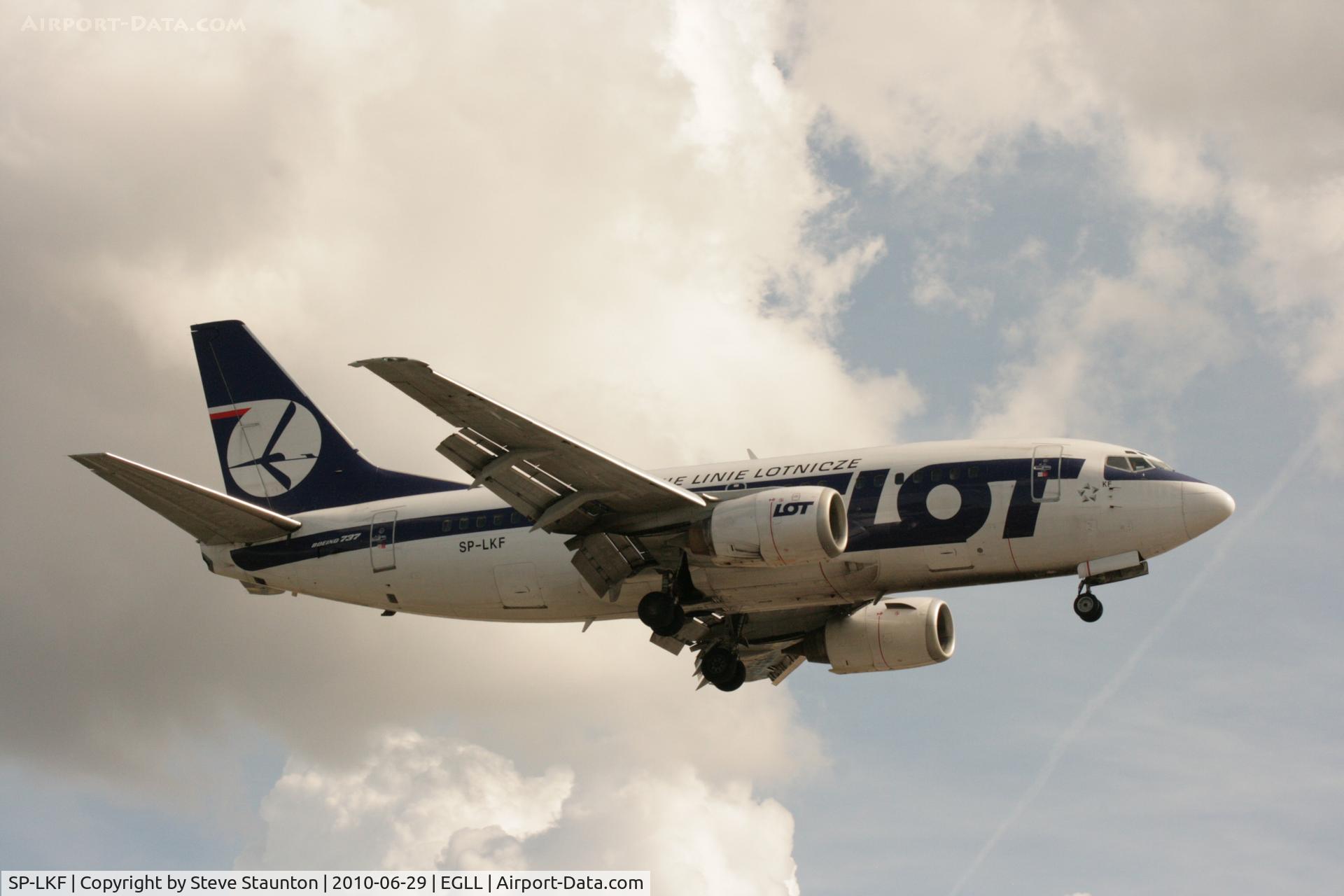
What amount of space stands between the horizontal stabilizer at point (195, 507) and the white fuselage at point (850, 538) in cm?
37

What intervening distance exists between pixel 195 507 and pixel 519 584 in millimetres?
7948

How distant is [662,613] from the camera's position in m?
31.1

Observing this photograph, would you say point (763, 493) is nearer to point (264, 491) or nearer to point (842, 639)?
point (842, 639)

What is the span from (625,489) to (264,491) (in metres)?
Result: 12.7

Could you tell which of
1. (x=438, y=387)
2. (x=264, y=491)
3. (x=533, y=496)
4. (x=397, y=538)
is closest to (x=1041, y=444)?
(x=533, y=496)

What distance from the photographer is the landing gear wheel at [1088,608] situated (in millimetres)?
29500

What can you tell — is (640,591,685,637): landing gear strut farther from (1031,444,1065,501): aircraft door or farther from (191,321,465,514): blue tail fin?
(1031,444,1065,501): aircraft door

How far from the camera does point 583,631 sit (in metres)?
34.6

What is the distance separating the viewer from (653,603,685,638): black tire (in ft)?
102

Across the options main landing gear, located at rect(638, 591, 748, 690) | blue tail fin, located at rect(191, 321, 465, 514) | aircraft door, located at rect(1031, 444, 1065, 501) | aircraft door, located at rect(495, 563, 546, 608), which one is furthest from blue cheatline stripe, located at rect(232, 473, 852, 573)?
aircraft door, located at rect(1031, 444, 1065, 501)

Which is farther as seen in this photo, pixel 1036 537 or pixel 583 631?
pixel 583 631

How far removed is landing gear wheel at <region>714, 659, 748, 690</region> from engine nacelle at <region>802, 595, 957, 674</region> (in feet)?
7.95

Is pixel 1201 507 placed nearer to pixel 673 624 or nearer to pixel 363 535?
pixel 673 624

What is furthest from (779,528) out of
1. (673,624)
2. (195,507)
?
(195,507)
